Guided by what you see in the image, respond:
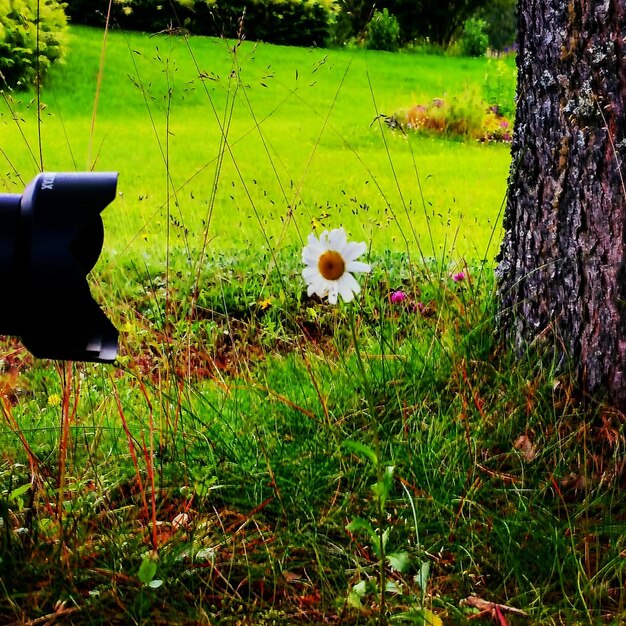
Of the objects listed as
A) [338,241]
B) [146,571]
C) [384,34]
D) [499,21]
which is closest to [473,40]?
[384,34]

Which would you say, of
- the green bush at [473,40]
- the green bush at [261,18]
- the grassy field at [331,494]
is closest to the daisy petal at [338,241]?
the grassy field at [331,494]

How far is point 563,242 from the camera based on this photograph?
5.94ft

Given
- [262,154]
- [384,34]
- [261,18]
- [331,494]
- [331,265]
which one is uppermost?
[384,34]

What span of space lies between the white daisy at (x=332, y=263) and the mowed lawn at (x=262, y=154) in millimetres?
1031

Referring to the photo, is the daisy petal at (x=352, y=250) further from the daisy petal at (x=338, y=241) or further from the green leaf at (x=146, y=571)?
the green leaf at (x=146, y=571)

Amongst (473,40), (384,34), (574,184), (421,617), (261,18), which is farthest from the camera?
(473,40)

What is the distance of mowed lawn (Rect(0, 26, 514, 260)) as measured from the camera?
12.4ft

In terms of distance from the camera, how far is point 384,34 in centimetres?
1330

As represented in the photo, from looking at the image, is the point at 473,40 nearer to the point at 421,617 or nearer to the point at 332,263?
the point at 332,263

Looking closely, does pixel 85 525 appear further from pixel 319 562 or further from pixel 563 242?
pixel 563 242

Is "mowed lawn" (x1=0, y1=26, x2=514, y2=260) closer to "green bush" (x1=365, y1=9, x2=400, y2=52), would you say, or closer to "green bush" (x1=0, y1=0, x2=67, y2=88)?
"green bush" (x1=0, y1=0, x2=67, y2=88)

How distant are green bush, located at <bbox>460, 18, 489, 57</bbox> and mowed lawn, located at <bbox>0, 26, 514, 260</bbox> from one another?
107 inches

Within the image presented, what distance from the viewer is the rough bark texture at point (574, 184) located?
5.63ft

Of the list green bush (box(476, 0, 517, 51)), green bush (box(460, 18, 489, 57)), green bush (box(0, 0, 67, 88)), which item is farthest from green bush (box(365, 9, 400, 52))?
green bush (box(0, 0, 67, 88))
